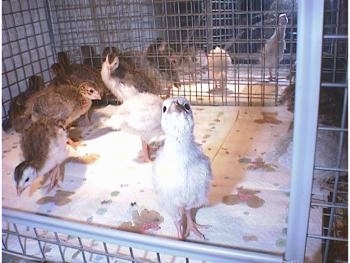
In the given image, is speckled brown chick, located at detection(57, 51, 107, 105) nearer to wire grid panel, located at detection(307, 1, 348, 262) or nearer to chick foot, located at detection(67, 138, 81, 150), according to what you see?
chick foot, located at detection(67, 138, 81, 150)

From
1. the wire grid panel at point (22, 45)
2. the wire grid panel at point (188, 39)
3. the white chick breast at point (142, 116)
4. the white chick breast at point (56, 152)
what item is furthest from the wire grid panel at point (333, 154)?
the wire grid panel at point (22, 45)

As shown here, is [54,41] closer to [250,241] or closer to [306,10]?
[250,241]

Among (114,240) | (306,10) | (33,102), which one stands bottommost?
(114,240)

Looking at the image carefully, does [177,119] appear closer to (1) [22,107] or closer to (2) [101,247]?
(2) [101,247]

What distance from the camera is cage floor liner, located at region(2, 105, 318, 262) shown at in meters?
1.42

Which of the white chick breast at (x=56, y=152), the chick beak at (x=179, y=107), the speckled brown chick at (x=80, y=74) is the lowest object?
the white chick breast at (x=56, y=152)

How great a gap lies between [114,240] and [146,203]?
51 centimetres

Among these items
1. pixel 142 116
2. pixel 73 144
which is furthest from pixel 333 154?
pixel 73 144

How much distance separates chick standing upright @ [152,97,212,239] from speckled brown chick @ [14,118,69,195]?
0.56m

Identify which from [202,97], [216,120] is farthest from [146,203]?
[202,97]

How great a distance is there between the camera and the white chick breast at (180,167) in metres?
1.23

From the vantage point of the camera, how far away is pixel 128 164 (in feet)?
6.22

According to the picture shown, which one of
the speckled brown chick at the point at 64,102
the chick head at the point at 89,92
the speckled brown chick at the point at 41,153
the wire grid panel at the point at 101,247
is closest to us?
the wire grid panel at the point at 101,247

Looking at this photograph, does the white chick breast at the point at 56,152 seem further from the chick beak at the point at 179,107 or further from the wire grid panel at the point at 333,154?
the wire grid panel at the point at 333,154
